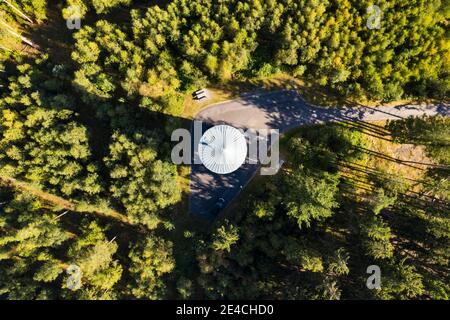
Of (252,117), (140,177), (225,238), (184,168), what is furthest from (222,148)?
(225,238)

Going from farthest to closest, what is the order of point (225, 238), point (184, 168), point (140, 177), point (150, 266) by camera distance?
point (184, 168) → point (150, 266) → point (140, 177) → point (225, 238)

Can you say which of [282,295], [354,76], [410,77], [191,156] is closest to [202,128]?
[191,156]

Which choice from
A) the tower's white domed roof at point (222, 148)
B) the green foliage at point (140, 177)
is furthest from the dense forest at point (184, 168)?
the tower's white domed roof at point (222, 148)

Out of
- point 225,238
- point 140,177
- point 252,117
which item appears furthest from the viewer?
point 252,117

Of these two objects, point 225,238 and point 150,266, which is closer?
point 225,238

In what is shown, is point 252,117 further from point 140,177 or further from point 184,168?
point 140,177

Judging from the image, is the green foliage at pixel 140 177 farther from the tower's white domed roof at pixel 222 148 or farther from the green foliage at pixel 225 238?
the green foliage at pixel 225 238
